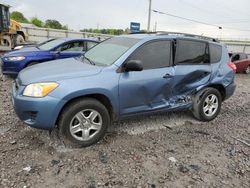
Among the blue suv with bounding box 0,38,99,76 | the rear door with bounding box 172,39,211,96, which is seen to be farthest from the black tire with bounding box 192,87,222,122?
the blue suv with bounding box 0,38,99,76

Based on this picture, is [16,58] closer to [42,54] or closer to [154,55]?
[42,54]

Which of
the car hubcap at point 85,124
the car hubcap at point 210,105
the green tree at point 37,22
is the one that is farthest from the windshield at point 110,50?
the green tree at point 37,22

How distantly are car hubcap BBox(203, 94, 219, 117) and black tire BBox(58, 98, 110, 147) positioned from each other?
2.24m

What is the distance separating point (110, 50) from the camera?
4.47 meters

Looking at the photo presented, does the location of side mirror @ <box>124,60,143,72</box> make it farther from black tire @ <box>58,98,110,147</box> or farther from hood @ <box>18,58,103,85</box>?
black tire @ <box>58,98,110,147</box>

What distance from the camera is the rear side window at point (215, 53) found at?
5.10 metres

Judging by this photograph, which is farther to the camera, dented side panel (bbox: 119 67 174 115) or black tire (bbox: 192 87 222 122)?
black tire (bbox: 192 87 222 122)

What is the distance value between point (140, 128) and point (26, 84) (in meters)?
2.11

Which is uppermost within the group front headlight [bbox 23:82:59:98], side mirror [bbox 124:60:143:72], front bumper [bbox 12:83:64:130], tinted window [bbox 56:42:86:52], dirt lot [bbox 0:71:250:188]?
tinted window [bbox 56:42:86:52]

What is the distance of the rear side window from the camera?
510 centimetres

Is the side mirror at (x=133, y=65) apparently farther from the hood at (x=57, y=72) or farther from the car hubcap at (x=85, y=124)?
the car hubcap at (x=85, y=124)

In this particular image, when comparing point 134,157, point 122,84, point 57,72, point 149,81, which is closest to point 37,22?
point 57,72

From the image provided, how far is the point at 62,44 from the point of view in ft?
26.4

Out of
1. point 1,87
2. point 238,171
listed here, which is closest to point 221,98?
point 238,171
